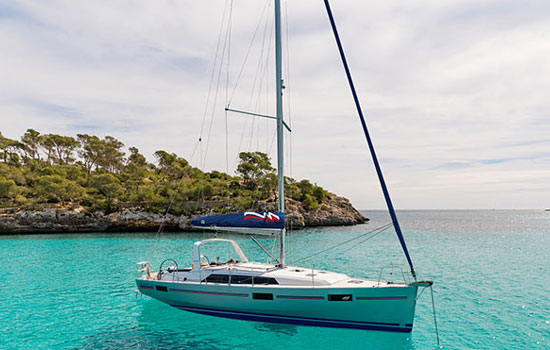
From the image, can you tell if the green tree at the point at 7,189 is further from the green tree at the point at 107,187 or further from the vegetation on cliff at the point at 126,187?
the green tree at the point at 107,187

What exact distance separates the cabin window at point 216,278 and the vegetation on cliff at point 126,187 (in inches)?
1185

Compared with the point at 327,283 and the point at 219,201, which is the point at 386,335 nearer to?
the point at 327,283

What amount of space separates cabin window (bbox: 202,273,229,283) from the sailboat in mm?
37

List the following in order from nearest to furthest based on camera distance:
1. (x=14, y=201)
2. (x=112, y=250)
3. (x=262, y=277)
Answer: (x=262, y=277)
(x=112, y=250)
(x=14, y=201)

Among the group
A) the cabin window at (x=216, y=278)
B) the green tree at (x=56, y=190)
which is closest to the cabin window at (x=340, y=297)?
the cabin window at (x=216, y=278)

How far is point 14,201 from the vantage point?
53844 mm

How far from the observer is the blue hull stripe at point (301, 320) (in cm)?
1016

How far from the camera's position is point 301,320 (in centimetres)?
1092

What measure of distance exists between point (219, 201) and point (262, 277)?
43.9 m

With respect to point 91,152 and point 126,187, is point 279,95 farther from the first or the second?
point 91,152

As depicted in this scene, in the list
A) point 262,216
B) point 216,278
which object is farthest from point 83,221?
point 262,216

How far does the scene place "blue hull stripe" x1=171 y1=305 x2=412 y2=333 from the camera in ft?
33.3

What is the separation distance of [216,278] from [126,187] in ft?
180

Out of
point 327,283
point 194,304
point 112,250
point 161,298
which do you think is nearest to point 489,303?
point 327,283
